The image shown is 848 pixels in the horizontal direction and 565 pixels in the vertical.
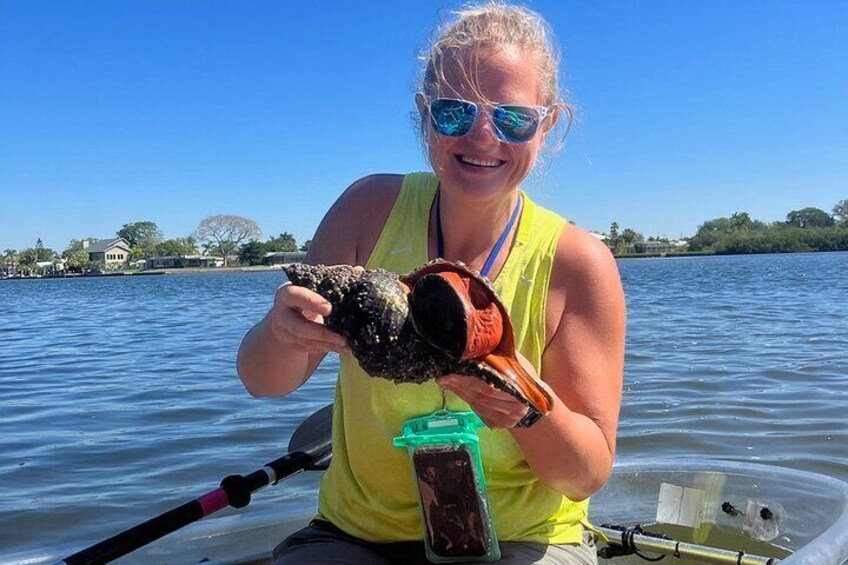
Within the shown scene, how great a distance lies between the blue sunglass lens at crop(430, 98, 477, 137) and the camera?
2410mm

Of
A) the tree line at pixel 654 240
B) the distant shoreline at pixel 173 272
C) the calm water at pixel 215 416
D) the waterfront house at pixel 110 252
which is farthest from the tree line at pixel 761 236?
the calm water at pixel 215 416

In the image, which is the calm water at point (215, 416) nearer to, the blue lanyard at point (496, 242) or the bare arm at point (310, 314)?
Answer: the bare arm at point (310, 314)

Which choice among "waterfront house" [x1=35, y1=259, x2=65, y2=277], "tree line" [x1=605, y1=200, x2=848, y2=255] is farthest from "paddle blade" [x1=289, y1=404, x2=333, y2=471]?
"waterfront house" [x1=35, y1=259, x2=65, y2=277]

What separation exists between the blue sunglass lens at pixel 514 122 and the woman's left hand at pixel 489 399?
2.58 ft

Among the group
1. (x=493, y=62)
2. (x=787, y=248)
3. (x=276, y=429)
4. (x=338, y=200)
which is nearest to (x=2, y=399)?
(x=276, y=429)

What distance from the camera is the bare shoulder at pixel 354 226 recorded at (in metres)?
2.73

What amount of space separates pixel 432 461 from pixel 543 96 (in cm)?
119

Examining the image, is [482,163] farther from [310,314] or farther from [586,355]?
[310,314]

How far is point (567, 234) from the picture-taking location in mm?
2637

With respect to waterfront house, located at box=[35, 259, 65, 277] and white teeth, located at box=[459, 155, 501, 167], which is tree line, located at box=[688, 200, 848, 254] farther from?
white teeth, located at box=[459, 155, 501, 167]

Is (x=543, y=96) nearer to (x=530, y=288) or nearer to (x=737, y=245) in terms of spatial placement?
(x=530, y=288)

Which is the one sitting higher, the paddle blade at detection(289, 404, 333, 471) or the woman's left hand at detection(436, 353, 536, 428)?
the woman's left hand at detection(436, 353, 536, 428)

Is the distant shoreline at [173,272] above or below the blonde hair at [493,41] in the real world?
below

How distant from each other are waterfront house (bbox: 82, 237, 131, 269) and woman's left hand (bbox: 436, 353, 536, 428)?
163597 millimetres
